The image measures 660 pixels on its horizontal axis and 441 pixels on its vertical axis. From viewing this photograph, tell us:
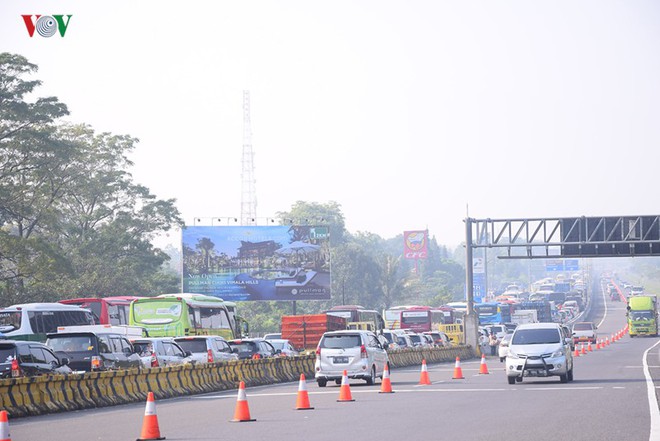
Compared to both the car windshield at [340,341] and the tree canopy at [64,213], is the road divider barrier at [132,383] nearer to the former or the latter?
the car windshield at [340,341]

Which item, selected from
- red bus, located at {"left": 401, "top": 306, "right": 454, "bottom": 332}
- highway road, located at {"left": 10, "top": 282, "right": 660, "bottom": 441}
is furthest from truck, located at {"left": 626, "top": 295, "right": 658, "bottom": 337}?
highway road, located at {"left": 10, "top": 282, "right": 660, "bottom": 441}

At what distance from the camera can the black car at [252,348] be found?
130 ft

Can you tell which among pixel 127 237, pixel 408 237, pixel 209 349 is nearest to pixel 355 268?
pixel 408 237

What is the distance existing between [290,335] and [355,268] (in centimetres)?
7713

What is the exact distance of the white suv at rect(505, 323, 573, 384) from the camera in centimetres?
3050

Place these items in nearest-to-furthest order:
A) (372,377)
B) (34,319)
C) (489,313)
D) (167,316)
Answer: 1. (372,377)
2. (34,319)
3. (167,316)
4. (489,313)

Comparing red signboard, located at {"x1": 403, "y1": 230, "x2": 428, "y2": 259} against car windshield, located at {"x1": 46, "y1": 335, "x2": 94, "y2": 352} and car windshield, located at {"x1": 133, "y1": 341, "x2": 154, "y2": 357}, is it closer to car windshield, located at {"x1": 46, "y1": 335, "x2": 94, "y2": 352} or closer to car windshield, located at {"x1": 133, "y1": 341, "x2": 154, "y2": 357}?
car windshield, located at {"x1": 133, "y1": 341, "x2": 154, "y2": 357}

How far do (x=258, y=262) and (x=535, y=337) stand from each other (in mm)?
44447

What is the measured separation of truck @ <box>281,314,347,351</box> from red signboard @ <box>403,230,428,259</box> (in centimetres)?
10232

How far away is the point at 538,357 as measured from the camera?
3050 centimetres

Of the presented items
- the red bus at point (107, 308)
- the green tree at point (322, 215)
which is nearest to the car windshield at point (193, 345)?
the red bus at point (107, 308)

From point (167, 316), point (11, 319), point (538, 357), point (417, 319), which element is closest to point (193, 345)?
point (11, 319)

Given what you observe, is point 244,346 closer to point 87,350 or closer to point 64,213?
point 87,350

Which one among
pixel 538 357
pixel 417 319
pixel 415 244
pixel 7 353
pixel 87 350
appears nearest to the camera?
pixel 7 353
